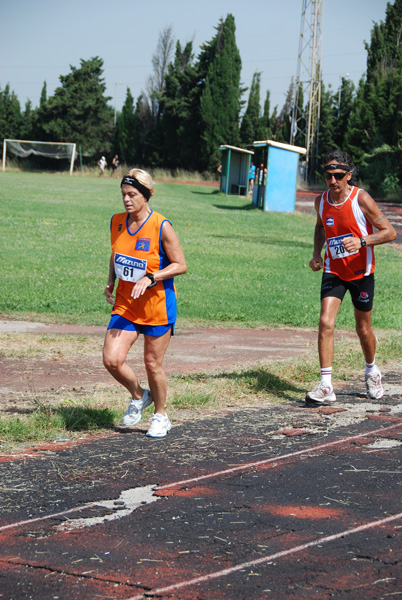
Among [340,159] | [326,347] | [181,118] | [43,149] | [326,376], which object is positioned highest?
[181,118]

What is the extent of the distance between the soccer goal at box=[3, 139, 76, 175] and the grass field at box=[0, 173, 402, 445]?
105 feet

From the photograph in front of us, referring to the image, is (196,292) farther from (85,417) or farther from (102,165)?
(102,165)

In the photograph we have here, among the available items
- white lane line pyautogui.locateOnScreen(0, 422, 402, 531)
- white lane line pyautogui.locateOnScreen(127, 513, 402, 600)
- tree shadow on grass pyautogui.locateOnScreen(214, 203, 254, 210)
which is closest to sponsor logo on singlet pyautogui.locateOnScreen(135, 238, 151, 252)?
white lane line pyautogui.locateOnScreen(0, 422, 402, 531)

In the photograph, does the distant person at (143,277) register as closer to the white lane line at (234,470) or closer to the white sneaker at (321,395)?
the white lane line at (234,470)

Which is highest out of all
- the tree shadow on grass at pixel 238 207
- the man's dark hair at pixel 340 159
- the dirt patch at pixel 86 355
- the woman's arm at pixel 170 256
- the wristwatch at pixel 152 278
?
the man's dark hair at pixel 340 159

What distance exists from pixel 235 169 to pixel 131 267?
39440 mm

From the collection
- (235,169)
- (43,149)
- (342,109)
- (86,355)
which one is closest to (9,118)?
(43,149)

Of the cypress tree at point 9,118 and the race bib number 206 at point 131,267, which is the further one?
the cypress tree at point 9,118

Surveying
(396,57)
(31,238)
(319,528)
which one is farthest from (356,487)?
(396,57)

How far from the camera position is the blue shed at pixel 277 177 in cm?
3238

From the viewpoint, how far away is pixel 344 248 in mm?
6605

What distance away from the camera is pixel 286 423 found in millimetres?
6059

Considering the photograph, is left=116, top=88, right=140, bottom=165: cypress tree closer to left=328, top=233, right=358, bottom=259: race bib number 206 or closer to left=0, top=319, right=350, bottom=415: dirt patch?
left=0, top=319, right=350, bottom=415: dirt patch

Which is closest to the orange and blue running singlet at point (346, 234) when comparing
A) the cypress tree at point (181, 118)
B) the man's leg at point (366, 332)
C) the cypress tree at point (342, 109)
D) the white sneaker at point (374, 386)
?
the man's leg at point (366, 332)
